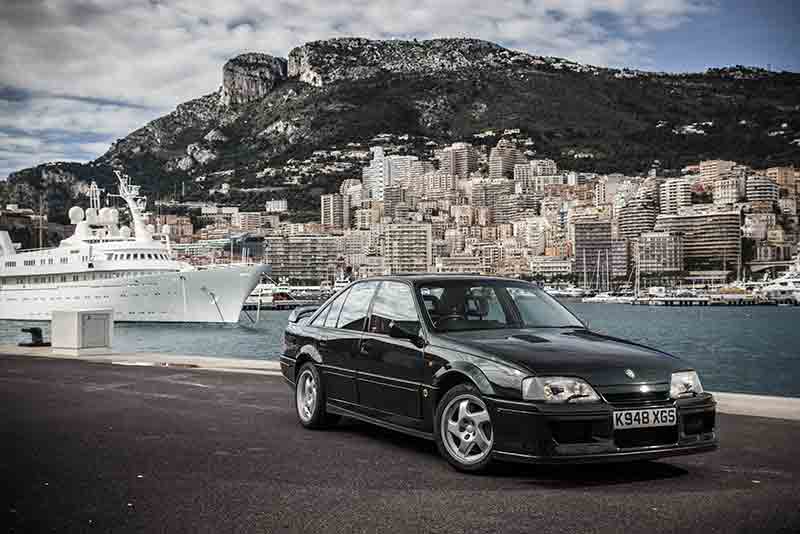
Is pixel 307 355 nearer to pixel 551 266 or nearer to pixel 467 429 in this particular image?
pixel 467 429

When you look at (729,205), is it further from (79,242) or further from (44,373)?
(44,373)

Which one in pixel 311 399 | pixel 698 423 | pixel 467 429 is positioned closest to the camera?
pixel 698 423

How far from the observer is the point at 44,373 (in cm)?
1410

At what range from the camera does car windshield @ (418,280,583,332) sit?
7163 mm

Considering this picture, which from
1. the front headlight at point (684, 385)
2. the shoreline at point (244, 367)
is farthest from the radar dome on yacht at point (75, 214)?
the front headlight at point (684, 385)

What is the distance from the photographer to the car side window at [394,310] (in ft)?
23.6

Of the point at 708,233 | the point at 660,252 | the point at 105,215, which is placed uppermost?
the point at 708,233

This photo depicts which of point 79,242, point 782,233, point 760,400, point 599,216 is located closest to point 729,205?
point 782,233

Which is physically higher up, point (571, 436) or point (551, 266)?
point (551, 266)

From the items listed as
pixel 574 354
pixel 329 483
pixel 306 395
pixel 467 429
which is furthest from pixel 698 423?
pixel 306 395

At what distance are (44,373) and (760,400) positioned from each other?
10.5 metres

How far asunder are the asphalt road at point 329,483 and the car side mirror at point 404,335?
36.0 inches

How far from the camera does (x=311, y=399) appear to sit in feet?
27.8

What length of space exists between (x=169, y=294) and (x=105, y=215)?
32.5 feet
